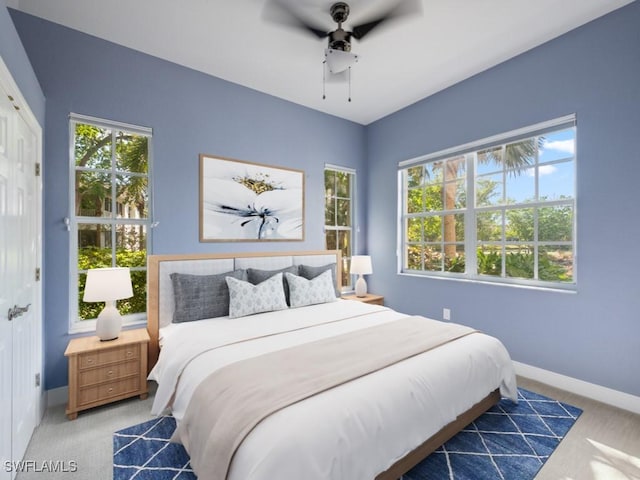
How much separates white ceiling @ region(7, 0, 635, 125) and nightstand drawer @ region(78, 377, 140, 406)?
2912 mm

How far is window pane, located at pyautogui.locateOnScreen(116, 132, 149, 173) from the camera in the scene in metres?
2.91

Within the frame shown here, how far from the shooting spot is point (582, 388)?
104 inches

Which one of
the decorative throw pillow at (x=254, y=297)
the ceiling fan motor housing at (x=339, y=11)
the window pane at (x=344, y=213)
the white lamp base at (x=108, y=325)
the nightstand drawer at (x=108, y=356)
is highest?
the ceiling fan motor housing at (x=339, y=11)

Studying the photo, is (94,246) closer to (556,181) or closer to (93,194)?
(93,194)

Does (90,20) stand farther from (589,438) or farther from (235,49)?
(589,438)

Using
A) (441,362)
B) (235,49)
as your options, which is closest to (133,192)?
(235,49)

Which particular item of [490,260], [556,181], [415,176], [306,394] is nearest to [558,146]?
[556,181]

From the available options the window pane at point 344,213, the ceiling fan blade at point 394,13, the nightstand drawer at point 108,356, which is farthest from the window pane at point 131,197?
the window pane at point 344,213

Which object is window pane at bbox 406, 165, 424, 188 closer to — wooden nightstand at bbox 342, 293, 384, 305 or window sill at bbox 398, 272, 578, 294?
window sill at bbox 398, 272, 578, 294

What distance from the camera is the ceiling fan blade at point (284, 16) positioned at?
2.09 meters

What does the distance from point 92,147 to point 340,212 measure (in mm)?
2994

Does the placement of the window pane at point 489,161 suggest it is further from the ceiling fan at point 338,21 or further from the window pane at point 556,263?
the ceiling fan at point 338,21

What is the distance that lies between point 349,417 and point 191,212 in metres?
2.58

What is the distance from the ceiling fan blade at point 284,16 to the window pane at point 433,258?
2.73 meters
